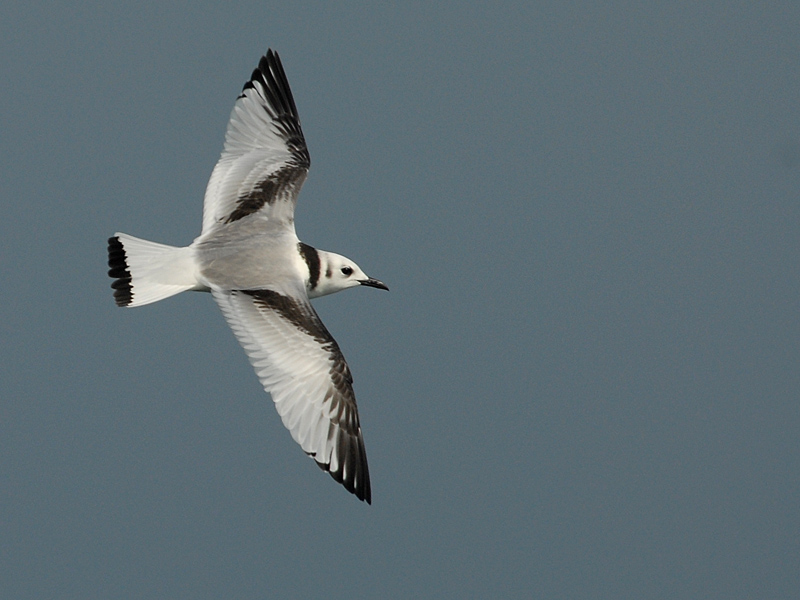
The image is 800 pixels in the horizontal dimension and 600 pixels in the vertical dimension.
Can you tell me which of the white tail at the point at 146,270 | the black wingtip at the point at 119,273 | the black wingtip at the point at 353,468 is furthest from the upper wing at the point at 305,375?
the black wingtip at the point at 119,273

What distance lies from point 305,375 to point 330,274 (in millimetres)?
878

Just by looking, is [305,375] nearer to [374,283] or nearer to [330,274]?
[330,274]

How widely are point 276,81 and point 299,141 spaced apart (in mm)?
514

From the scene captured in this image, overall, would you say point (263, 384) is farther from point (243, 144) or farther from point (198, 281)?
point (243, 144)

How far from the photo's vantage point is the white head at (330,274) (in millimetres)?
7469

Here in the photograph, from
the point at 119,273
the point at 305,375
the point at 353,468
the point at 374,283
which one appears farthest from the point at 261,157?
the point at 353,468

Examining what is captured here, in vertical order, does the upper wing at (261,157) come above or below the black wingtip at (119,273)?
above

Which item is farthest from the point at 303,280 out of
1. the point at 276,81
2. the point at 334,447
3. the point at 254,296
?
the point at 276,81

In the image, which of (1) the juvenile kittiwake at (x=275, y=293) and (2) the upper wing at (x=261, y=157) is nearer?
(1) the juvenile kittiwake at (x=275, y=293)

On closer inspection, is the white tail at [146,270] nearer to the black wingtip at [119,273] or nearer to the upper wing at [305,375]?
the black wingtip at [119,273]

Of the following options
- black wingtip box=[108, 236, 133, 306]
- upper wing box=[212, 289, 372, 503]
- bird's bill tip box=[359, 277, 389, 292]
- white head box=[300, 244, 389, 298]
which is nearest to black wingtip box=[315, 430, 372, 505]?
upper wing box=[212, 289, 372, 503]

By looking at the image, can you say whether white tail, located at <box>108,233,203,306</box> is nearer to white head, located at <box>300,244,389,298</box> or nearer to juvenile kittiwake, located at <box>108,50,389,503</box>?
juvenile kittiwake, located at <box>108,50,389,503</box>

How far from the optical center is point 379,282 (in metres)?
7.89

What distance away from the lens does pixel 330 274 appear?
7613mm
